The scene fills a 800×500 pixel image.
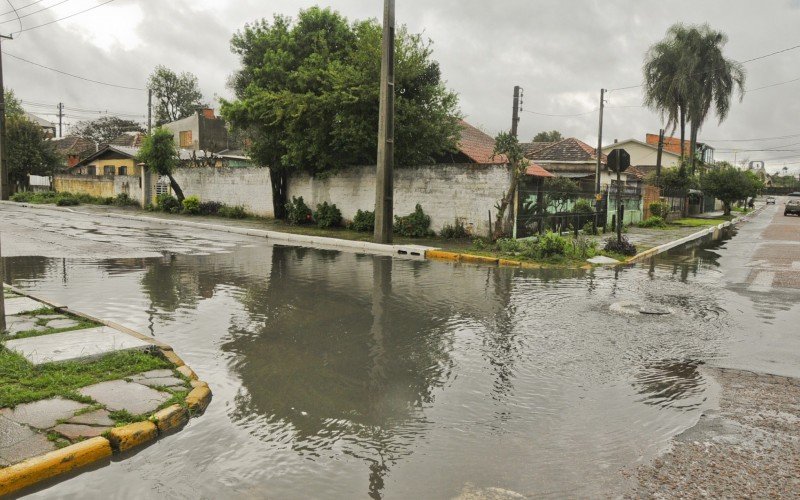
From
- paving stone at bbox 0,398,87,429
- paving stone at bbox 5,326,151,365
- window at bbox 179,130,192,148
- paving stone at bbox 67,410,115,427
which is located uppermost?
window at bbox 179,130,192,148

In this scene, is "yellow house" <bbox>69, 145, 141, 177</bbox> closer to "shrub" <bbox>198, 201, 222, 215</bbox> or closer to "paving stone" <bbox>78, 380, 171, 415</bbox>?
"shrub" <bbox>198, 201, 222, 215</bbox>

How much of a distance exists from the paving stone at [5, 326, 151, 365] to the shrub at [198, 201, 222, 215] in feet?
86.6

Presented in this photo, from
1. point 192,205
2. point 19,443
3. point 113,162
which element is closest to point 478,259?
point 19,443

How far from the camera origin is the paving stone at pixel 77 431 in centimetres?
385

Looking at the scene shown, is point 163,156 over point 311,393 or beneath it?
over

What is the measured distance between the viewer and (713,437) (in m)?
4.24

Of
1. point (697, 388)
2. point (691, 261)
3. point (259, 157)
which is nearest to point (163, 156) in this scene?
point (259, 157)

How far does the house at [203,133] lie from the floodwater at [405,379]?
42638mm

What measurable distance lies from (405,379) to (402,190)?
17066mm

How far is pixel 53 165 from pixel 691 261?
170 feet

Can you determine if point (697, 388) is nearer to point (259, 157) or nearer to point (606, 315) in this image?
point (606, 315)

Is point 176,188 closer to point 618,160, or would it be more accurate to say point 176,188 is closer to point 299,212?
point 299,212

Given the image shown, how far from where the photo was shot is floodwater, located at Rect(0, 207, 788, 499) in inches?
143

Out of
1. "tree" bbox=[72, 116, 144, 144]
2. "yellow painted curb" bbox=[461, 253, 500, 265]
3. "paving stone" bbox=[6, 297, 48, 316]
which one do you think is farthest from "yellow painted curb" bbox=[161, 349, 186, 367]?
"tree" bbox=[72, 116, 144, 144]
